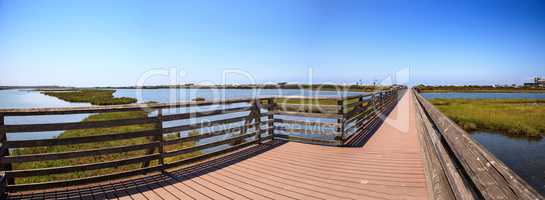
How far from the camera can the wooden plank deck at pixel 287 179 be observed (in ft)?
11.8

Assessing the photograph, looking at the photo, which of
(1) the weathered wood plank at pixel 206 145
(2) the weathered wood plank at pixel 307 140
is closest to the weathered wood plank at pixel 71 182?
(1) the weathered wood plank at pixel 206 145

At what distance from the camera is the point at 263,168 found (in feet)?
15.5

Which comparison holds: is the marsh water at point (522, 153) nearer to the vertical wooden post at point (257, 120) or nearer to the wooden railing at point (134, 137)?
the wooden railing at point (134, 137)

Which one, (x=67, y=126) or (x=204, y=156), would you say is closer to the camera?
(x=67, y=126)

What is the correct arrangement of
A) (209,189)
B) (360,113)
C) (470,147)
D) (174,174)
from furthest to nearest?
(360,113)
(174,174)
(209,189)
(470,147)

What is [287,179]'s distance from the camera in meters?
4.17

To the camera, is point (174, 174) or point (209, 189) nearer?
point (209, 189)

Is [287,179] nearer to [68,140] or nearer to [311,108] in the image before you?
[311,108]

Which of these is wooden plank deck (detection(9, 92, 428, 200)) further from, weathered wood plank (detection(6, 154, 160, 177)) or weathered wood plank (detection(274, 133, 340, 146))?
weathered wood plank (detection(274, 133, 340, 146))

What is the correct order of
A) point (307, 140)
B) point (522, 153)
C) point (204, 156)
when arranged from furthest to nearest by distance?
point (522, 153) < point (307, 140) < point (204, 156)

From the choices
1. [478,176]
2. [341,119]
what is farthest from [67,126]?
[341,119]

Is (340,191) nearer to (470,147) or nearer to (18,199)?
(470,147)

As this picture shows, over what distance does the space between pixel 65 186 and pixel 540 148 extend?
57.1ft

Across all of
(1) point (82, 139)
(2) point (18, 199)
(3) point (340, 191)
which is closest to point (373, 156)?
(3) point (340, 191)
